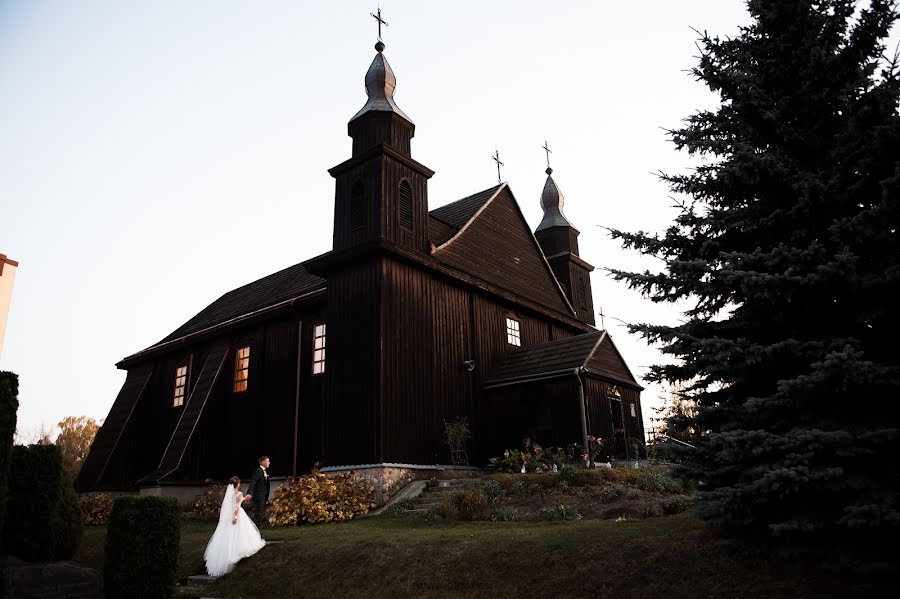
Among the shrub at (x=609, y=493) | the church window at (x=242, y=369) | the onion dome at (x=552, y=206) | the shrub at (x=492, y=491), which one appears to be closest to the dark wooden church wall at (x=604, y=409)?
the shrub at (x=492, y=491)

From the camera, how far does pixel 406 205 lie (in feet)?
61.3

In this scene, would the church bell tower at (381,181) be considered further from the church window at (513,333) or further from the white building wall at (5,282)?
the white building wall at (5,282)

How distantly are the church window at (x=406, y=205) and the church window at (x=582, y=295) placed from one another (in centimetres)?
1161

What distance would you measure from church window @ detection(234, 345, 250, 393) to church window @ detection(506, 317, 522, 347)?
897 cm

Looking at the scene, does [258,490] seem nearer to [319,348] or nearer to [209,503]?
[319,348]

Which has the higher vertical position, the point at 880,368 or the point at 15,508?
the point at 880,368

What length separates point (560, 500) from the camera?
12.2 m

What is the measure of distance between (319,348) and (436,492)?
6.40 m

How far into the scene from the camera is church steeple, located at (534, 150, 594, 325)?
1085 inches

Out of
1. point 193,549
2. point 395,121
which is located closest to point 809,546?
point 193,549

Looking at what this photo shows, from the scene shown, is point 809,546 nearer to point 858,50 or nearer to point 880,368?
point 880,368

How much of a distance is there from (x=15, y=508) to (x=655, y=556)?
29.1 feet

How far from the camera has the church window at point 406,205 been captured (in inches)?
728

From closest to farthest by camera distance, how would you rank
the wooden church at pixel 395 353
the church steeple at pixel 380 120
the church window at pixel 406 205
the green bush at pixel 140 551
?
the green bush at pixel 140 551
the wooden church at pixel 395 353
the church window at pixel 406 205
the church steeple at pixel 380 120
